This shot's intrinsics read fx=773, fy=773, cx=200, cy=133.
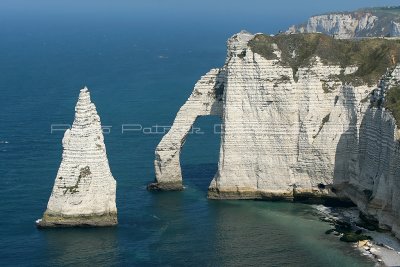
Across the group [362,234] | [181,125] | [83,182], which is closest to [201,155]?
[181,125]

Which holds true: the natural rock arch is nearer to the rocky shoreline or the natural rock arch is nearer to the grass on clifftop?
the grass on clifftop

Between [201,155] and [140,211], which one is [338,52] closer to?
[201,155]

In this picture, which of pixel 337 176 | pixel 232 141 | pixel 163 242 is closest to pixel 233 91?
pixel 232 141

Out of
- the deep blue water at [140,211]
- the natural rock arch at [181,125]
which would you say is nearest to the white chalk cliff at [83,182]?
the deep blue water at [140,211]

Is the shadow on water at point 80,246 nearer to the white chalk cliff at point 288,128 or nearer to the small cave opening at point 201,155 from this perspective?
the white chalk cliff at point 288,128

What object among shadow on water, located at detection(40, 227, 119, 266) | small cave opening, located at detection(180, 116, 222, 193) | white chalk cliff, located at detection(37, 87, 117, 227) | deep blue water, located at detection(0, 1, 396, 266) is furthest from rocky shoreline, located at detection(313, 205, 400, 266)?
white chalk cliff, located at detection(37, 87, 117, 227)

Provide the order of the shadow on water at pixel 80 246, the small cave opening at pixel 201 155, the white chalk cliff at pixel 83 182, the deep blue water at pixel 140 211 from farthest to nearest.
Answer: the small cave opening at pixel 201 155 → the white chalk cliff at pixel 83 182 → the deep blue water at pixel 140 211 → the shadow on water at pixel 80 246
